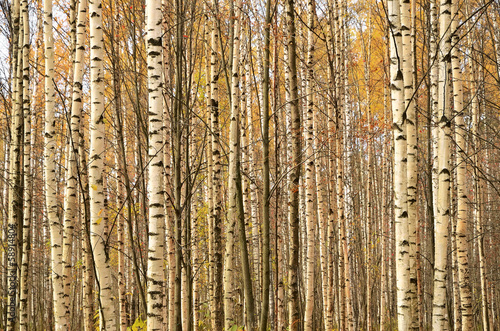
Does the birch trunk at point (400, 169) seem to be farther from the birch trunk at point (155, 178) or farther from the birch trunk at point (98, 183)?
the birch trunk at point (98, 183)

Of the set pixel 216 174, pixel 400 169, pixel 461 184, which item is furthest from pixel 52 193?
pixel 461 184

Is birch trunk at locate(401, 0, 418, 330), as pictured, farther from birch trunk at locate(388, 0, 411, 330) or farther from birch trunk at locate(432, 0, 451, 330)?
birch trunk at locate(432, 0, 451, 330)

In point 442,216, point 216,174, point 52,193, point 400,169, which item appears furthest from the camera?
point 216,174

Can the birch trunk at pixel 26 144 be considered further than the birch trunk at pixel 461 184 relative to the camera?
Yes

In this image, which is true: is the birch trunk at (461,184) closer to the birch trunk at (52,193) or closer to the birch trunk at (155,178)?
the birch trunk at (155,178)

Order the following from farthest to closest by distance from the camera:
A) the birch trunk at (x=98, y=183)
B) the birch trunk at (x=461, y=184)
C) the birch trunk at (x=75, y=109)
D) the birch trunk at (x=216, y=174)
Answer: the birch trunk at (x=216, y=174) < the birch trunk at (x=461, y=184) < the birch trunk at (x=75, y=109) < the birch trunk at (x=98, y=183)

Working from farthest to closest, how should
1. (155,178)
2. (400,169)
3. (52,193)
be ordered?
(52,193) → (400,169) → (155,178)

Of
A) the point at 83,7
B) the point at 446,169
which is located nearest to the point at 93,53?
the point at 83,7

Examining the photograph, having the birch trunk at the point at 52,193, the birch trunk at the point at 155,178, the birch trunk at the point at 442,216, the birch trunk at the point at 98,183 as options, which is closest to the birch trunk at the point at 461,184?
the birch trunk at the point at 442,216

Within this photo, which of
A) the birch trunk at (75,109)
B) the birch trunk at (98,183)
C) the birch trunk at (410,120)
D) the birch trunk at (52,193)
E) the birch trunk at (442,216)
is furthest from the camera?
the birch trunk at (75,109)

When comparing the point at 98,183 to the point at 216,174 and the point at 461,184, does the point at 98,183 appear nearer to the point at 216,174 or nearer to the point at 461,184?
the point at 216,174

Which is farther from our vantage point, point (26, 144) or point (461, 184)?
point (26, 144)

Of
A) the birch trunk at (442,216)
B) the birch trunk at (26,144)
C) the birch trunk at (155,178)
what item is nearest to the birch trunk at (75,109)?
the birch trunk at (26,144)

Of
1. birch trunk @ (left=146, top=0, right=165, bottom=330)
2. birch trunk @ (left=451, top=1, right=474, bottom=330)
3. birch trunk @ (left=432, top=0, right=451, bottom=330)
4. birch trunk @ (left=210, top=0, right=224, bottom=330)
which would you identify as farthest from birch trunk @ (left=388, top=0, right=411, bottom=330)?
birch trunk @ (left=210, top=0, right=224, bottom=330)
